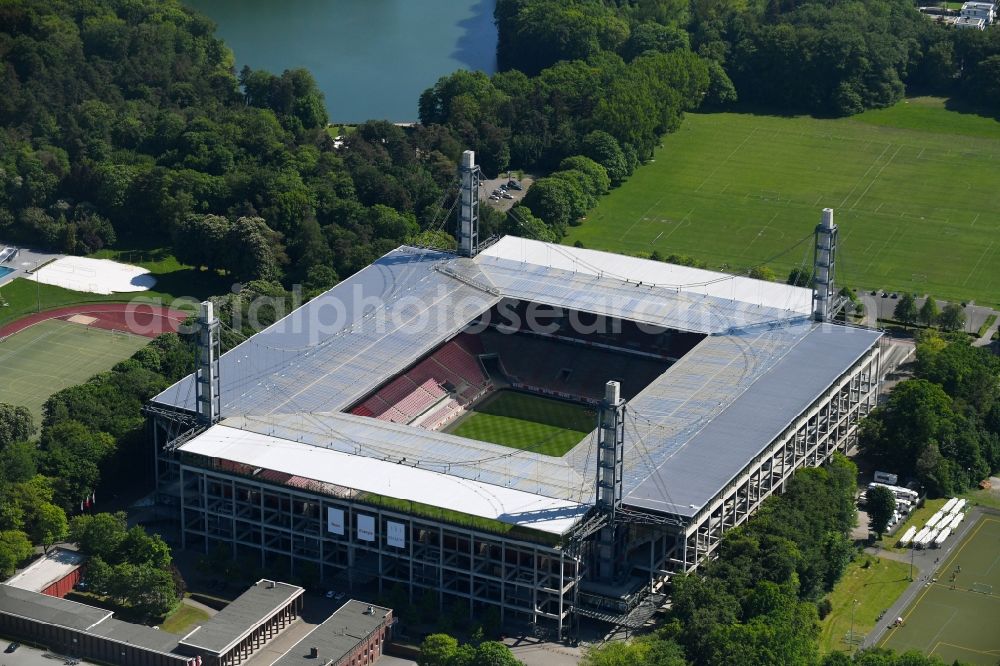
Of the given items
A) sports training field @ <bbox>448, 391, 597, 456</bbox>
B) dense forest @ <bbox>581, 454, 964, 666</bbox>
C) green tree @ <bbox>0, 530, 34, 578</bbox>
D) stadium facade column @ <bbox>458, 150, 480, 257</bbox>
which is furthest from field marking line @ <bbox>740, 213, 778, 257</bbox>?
green tree @ <bbox>0, 530, 34, 578</bbox>

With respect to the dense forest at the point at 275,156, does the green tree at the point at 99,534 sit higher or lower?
lower

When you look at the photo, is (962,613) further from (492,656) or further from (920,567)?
(492,656)

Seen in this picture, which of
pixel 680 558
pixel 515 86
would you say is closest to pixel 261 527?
pixel 680 558

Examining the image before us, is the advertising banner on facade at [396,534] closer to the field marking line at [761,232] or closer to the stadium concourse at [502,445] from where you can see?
the stadium concourse at [502,445]

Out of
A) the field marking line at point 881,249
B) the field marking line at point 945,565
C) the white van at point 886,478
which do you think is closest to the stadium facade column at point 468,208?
the white van at point 886,478

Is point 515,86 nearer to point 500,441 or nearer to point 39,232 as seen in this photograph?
point 39,232

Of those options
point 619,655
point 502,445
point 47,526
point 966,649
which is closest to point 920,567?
point 966,649
